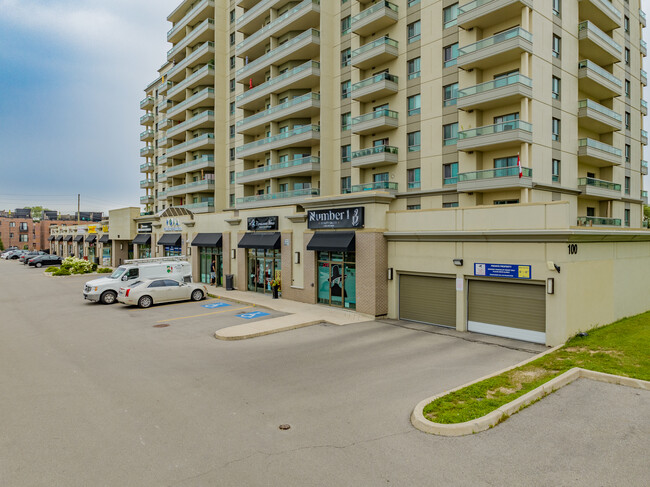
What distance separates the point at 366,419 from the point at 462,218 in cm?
1094

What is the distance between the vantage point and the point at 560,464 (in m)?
6.41

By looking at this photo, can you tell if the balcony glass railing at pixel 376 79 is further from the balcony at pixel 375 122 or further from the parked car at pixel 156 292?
the parked car at pixel 156 292

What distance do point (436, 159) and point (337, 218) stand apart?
459 inches

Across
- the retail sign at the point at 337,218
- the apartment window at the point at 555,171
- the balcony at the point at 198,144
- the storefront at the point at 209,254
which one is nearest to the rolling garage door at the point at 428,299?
the retail sign at the point at 337,218

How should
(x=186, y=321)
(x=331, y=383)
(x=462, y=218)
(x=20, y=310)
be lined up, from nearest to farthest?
1. (x=331, y=383)
2. (x=462, y=218)
3. (x=186, y=321)
4. (x=20, y=310)

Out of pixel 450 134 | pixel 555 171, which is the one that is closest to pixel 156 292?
pixel 450 134

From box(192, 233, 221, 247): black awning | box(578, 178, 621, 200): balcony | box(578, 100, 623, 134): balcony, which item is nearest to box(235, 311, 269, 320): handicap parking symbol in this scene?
box(192, 233, 221, 247): black awning

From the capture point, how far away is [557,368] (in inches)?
433

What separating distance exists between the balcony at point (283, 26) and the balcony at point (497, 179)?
66.6 ft

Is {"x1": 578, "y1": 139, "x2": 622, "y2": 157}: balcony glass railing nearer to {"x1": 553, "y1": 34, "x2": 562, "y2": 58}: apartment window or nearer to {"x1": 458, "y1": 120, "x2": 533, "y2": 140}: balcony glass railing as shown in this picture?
{"x1": 553, "y1": 34, "x2": 562, "y2": 58}: apartment window

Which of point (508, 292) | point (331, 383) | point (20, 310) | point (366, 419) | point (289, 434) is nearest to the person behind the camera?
point (289, 434)

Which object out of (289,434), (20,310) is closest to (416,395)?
(289,434)

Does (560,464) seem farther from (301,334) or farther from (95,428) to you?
(301,334)

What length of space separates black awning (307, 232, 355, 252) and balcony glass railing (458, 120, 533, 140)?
12096 mm
